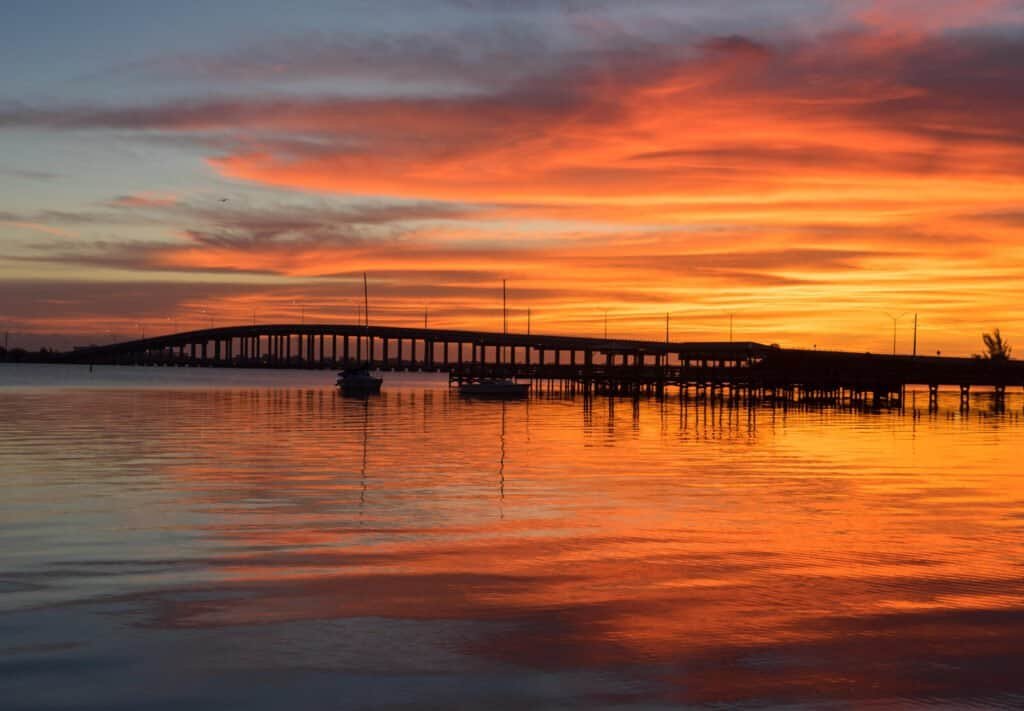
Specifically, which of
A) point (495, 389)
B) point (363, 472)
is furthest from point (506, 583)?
point (495, 389)

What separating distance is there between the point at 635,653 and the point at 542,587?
385cm

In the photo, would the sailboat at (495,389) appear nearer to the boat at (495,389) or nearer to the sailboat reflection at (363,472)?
the boat at (495,389)

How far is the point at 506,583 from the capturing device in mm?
17172

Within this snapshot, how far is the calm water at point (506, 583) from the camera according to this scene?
39.5 feet

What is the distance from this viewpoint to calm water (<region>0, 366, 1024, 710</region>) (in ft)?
39.5

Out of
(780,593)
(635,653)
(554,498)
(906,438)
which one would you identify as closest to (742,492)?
(554,498)

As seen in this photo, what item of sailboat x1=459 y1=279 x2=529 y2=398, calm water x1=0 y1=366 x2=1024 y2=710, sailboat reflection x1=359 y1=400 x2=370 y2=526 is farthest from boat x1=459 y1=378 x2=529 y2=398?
calm water x1=0 y1=366 x2=1024 y2=710

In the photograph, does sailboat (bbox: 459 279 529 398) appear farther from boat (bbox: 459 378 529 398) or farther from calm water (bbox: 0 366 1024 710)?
calm water (bbox: 0 366 1024 710)

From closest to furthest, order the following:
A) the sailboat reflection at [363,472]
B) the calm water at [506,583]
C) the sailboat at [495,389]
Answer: the calm water at [506,583], the sailboat reflection at [363,472], the sailboat at [495,389]

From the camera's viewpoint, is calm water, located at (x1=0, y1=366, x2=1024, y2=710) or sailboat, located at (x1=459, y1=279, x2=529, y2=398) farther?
sailboat, located at (x1=459, y1=279, x2=529, y2=398)

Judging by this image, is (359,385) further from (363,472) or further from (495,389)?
(363,472)

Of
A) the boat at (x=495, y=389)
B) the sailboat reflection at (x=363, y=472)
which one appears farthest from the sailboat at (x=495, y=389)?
the sailboat reflection at (x=363, y=472)

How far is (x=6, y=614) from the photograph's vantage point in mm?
14797

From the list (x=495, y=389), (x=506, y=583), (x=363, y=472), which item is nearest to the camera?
(x=506, y=583)
